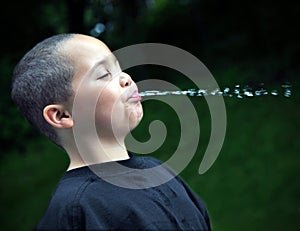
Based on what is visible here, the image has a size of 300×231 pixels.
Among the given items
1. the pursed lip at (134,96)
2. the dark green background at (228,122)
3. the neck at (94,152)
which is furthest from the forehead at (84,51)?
the dark green background at (228,122)

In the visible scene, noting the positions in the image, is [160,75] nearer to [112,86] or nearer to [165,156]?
[165,156]

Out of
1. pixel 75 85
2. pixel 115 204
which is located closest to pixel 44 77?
pixel 75 85

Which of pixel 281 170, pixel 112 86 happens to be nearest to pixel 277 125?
pixel 281 170

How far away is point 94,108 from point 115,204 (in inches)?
11.4

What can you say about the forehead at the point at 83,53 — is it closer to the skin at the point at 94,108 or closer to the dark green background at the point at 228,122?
the skin at the point at 94,108

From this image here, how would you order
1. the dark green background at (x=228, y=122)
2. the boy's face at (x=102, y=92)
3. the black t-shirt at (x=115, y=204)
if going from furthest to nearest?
the dark green background at (x=228, y=122)
the boy's face at (x=102, y=92)
the black t-shirt at (x=115, y=204)

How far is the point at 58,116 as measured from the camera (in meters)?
1.46

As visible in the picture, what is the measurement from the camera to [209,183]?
4906mm

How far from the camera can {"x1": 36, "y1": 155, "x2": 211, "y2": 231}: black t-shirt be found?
1.31 meters

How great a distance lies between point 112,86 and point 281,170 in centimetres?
364

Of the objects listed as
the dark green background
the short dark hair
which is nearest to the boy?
the short dark hair

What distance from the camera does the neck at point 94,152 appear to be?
1449 mm

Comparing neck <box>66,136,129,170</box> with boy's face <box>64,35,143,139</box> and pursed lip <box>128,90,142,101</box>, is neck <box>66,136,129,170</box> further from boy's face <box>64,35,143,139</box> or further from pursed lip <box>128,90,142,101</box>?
pursed lip <box>128,90,142,101</box>

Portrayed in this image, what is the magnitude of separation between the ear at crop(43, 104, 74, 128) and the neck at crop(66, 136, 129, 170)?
7 centimetres
